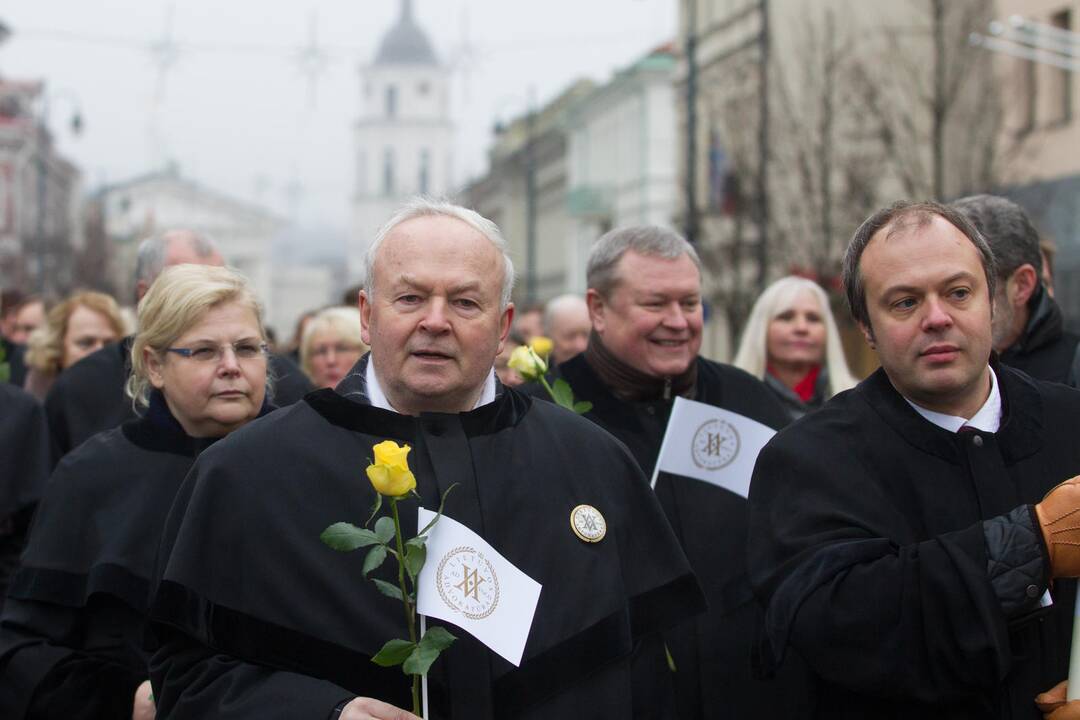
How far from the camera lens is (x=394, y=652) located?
348 centimetres

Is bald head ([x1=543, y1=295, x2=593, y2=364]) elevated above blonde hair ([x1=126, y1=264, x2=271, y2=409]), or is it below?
above

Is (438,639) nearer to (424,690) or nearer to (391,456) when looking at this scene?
(424,690)

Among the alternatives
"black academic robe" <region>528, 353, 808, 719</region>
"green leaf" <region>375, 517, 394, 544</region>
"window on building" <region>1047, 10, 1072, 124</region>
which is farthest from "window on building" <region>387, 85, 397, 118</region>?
"green leaf" <region>375, 517, 394, 544</region>

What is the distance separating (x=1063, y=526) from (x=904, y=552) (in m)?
0.33

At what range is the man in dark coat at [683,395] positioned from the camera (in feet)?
17.0

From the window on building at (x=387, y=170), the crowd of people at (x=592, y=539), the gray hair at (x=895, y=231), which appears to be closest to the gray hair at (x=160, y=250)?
the crowd of people at (x=592, y=539)

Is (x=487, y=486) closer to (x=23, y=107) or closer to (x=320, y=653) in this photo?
(x=320, y=653)

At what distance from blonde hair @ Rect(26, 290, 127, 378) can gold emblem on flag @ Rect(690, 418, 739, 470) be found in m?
3.85

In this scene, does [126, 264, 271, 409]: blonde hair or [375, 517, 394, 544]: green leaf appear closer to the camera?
[375, 517, 394, 544]: green leaf

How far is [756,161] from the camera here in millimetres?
24078

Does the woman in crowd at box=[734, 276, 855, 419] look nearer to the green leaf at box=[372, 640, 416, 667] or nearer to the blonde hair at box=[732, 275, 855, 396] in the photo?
the blonde hair at box=[732, 275, 855, 396]

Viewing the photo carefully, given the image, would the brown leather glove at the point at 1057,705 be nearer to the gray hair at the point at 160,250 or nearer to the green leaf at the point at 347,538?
the green leaf at the point at 347,538

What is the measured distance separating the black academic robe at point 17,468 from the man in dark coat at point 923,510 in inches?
110

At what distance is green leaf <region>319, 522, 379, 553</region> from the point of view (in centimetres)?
348
